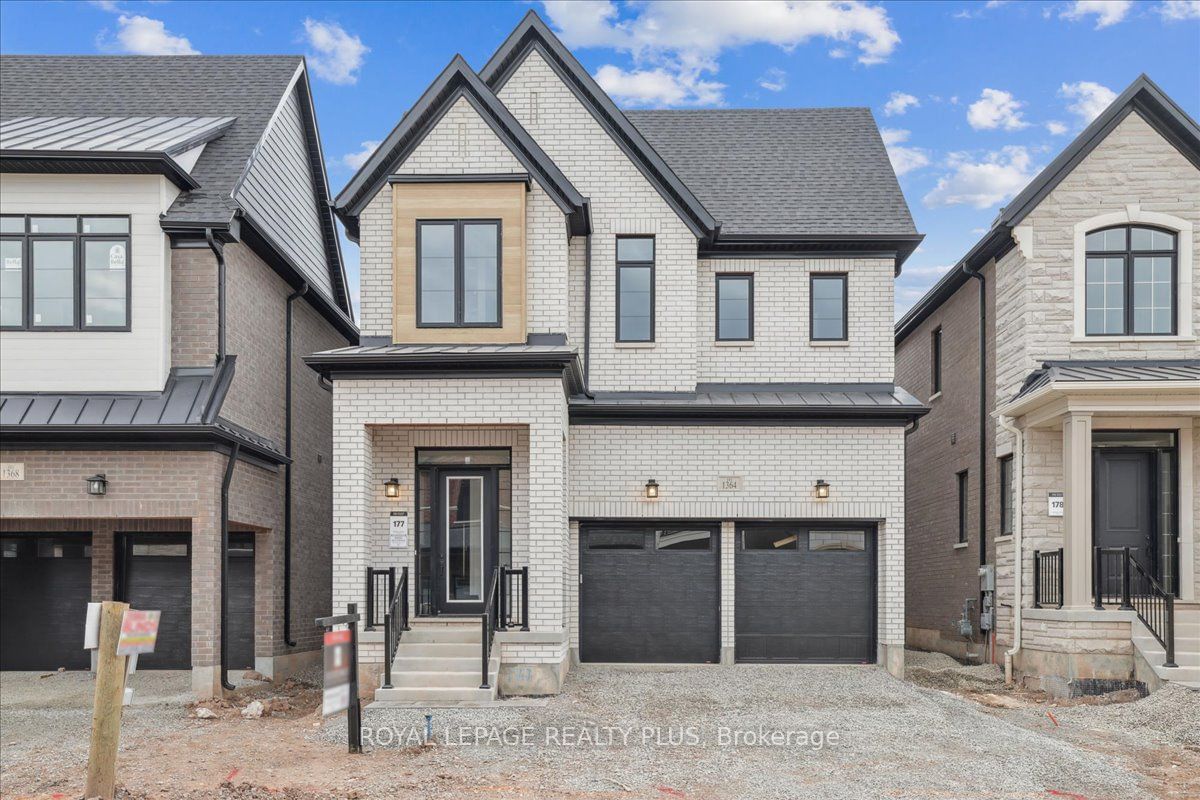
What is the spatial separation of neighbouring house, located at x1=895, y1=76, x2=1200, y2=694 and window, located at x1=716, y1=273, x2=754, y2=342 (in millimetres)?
3784

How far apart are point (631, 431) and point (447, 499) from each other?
281 cm

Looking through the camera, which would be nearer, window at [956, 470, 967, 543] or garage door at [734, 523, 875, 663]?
garage door at [734, 523, 875, 663]

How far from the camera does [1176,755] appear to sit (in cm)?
1024

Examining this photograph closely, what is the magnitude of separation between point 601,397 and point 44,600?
886 cm

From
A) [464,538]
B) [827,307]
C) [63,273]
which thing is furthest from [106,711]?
[827,307]

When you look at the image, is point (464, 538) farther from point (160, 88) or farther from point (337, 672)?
point (160, 88)

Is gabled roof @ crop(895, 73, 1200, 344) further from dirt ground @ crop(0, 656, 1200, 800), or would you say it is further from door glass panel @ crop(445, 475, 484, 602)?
door glass panel @ crop(445, 475, 484, 602)

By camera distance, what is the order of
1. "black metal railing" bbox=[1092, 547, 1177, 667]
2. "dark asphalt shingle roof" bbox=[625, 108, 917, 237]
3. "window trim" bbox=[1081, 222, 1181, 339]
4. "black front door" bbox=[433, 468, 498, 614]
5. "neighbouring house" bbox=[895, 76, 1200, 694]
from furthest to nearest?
"dark asphalt shingle roof" bbox=[625, 108, 917, 237], "window trim" bbox=[1081, 222, 1181, 339], "black front door" bbox=[433, 468, 498, 614], "neighbouring house" bbox=[895, 76, 1200, 694], "black metal railing" bbox=[1092, 547, 1177, 667]

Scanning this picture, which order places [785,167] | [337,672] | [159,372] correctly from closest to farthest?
[337,672] → [159,372] → [785,167]

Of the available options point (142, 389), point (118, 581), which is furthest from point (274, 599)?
point (142, 389)

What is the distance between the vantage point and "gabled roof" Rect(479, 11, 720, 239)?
15.4 metres

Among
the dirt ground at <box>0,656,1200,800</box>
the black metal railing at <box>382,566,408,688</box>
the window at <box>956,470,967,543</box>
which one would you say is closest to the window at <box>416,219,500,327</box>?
the black metal railing at <box>382,566,408,688</box>

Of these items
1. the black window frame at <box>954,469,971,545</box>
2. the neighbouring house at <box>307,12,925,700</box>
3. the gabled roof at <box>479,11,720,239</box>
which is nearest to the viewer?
the neighbouring house at <box>307,12,925,700</box>

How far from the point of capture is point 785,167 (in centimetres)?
1717
